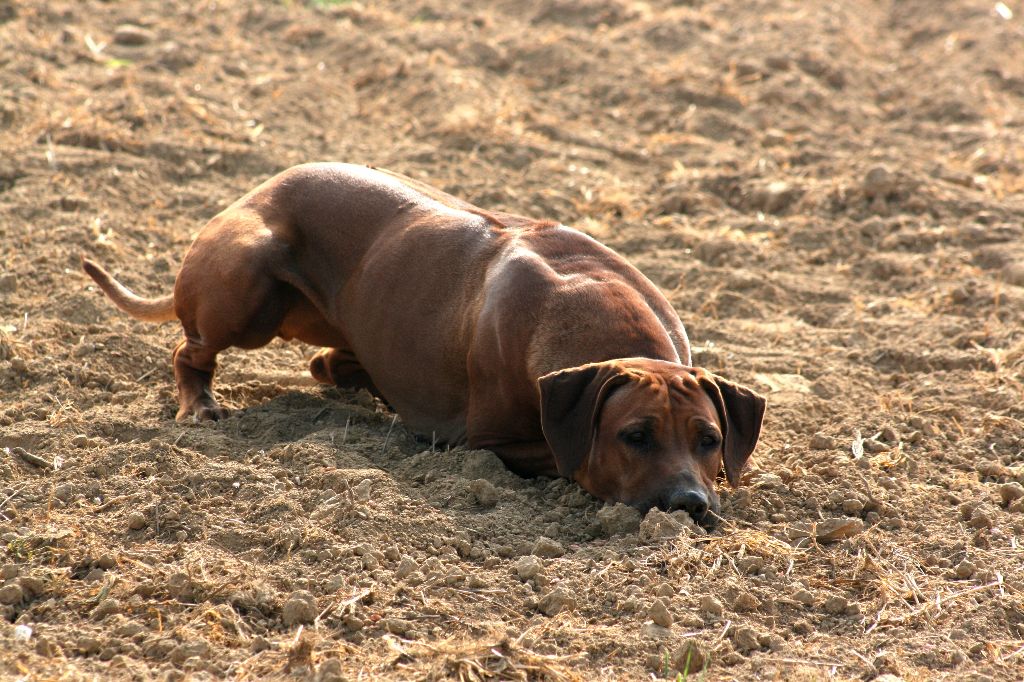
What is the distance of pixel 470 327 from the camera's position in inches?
207

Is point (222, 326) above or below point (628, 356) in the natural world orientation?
below

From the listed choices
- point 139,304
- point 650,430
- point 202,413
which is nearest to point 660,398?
point 650,430

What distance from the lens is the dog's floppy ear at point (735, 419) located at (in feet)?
15.2

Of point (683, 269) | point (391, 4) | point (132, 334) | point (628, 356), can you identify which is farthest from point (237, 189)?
point (391, 4)

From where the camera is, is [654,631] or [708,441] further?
[708,441]

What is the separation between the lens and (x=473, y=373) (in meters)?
5.21

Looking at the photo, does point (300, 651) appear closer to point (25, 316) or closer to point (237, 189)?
point (25, 316)

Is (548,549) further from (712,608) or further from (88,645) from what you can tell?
(88,645)

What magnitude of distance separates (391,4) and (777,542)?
8311 mm

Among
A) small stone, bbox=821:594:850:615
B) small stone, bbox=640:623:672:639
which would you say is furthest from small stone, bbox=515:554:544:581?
small stone, bbox=821:594:850:615

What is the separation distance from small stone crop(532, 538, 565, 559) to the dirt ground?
0.33ft

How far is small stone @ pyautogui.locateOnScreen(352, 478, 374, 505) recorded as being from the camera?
4477mm

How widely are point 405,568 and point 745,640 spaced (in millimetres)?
1053

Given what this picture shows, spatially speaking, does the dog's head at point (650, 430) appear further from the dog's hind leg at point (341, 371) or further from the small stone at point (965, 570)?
the dog's hind leg at point (341, 371)
